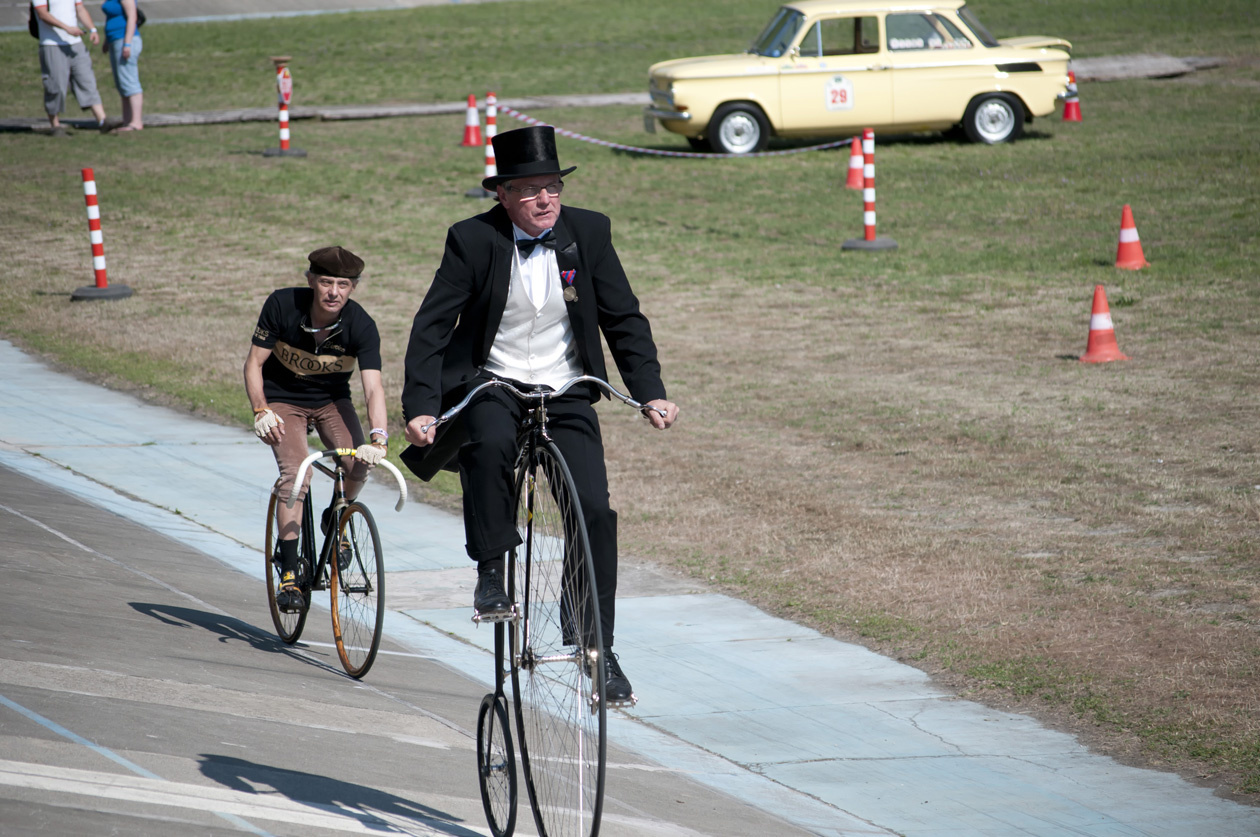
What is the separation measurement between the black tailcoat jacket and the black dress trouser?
0.16 m

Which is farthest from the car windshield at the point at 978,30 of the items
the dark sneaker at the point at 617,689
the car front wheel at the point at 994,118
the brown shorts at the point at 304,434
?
the dark sneaker at the point at 617,689

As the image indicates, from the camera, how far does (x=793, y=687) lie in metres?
6.74

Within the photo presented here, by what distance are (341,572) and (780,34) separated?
18.0 m

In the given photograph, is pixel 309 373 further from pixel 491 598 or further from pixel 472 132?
pixel 472 132

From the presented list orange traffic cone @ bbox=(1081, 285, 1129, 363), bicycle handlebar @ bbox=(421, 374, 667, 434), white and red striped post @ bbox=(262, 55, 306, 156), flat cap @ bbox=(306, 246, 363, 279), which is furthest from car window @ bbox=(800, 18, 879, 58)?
bicycle handlebar @ bbox=(421, 374, 667, 434)

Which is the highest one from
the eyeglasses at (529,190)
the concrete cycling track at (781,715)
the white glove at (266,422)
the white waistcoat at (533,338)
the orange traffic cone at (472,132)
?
the orange traffic cone at (472,132)

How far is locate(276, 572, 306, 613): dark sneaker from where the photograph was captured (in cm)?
693

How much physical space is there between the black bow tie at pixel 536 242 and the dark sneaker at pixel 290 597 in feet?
8.96

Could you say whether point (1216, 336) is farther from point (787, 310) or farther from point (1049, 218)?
point (1049, 218)

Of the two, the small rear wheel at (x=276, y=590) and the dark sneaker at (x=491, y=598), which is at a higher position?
the dark sneaker at (x=491, y=598)

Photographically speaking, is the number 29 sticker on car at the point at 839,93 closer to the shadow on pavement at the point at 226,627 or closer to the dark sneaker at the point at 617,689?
the shadow on pavement at the point at 226,627

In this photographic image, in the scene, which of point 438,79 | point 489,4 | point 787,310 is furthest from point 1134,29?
point 787,310

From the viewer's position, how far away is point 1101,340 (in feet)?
42.1

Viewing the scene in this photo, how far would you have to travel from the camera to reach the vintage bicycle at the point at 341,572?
6738mm
